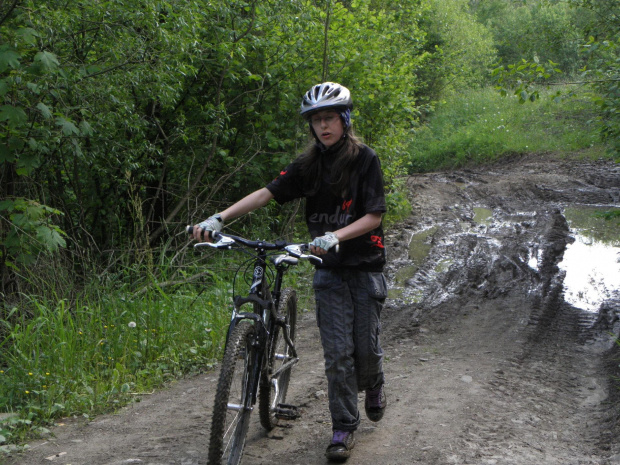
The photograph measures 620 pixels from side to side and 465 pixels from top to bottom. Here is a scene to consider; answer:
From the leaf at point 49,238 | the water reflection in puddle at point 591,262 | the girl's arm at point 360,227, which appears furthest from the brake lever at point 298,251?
the water reflection in puddle at point 591,262

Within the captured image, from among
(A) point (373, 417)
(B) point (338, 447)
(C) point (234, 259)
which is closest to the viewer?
(B) point (338, 447)

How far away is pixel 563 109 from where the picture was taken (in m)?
24.0

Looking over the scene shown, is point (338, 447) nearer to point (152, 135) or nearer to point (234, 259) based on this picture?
point (234, 259)

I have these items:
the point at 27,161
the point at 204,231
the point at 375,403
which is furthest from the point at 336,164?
the point at 27,161

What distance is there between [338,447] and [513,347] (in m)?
3.12

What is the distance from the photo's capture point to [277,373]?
14.0 feet

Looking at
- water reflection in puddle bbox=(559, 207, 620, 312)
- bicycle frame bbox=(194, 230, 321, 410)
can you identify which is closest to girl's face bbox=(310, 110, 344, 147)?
bicycle frame bbox=(194, 230, 321, 410)

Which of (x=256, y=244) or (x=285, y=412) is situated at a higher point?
(x=256, y=244)

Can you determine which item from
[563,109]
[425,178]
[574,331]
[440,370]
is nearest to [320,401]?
[440,370]

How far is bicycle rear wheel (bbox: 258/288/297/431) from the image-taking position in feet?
13.7

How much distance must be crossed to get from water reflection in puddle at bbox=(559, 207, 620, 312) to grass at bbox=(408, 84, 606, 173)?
25.9 ft

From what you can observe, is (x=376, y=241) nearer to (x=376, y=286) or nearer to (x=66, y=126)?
(x=376, y=286)

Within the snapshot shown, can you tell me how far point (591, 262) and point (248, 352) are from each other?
734 centimetres

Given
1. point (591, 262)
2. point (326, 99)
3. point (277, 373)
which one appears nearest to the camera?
point (326, 99)
